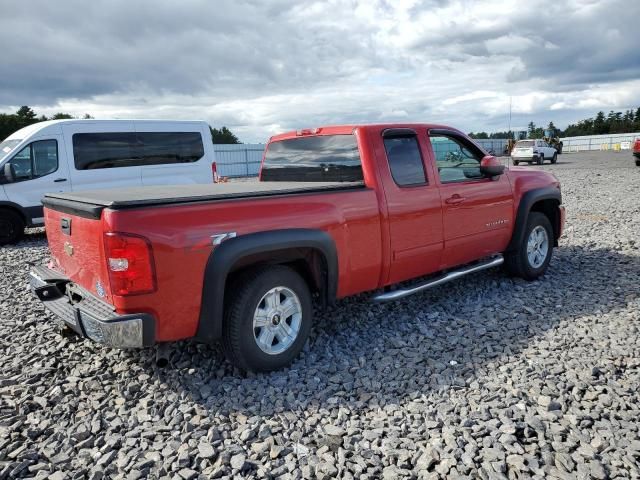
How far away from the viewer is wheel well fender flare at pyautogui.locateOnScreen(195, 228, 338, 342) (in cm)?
323

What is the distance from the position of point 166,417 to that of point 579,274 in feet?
16.6

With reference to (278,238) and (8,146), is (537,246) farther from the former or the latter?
(8,146)

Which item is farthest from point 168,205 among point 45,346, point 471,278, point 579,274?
point 579,274

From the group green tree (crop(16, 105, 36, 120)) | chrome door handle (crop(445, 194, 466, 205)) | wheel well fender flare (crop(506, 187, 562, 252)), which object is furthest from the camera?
green tree (crop(16, 105, 36, 120))

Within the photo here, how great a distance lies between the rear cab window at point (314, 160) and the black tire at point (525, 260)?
2.43 metres

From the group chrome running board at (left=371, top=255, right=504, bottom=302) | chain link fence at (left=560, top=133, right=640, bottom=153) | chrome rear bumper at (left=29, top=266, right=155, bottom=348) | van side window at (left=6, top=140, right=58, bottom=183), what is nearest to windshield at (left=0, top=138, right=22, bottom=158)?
van side window at (left=6, top=140, right=58, bottom=183)

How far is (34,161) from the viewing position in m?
9.37

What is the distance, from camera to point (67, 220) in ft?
11.8

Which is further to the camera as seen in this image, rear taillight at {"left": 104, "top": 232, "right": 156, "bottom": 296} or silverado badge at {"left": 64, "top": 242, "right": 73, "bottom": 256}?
silverado badge at {"left": 64, "top": 242, "right": 73, "bottom": 256}

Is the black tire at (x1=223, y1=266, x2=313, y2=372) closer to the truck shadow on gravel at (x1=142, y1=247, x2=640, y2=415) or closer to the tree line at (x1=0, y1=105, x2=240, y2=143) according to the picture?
the truck shadow on gravel at (x1=142, y1=247, x2=640, y2=415)

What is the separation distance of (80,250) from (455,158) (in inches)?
142

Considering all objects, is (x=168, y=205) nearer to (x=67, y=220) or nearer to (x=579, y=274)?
(x=67, y=220)

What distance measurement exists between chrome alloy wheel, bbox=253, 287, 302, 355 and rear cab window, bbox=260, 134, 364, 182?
1.26 m

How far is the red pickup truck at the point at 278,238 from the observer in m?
3.04
